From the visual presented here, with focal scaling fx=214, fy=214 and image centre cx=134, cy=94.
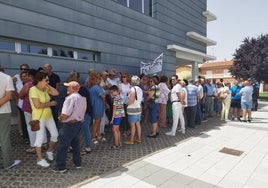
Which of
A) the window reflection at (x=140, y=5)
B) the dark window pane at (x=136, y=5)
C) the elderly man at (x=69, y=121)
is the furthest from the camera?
the dark window pane at (x=136, y=5)

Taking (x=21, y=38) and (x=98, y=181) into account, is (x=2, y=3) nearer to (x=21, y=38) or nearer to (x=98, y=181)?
(x=21, y=38)

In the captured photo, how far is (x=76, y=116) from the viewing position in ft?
12.8

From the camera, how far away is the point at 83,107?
13.4 feet

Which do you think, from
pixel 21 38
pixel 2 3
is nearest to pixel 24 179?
pixel 21 38

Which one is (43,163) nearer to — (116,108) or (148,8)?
Answer: (116,108)

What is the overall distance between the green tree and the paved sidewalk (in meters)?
20.0

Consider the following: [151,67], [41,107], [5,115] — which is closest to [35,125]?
[41,107]

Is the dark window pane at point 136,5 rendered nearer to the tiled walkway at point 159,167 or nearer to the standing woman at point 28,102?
the tiled walkway at point 159,167

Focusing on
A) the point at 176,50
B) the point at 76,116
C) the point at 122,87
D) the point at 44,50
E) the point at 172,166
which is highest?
the point at 176,50

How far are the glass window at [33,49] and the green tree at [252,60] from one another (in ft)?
74.9

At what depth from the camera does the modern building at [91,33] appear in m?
6.84

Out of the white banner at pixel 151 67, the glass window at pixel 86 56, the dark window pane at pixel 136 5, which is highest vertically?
the dark window pane at pixel 136 5

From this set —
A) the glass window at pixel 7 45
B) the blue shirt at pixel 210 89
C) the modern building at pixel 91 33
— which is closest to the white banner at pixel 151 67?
the modern building at pixel 91 33

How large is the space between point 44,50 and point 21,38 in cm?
96
